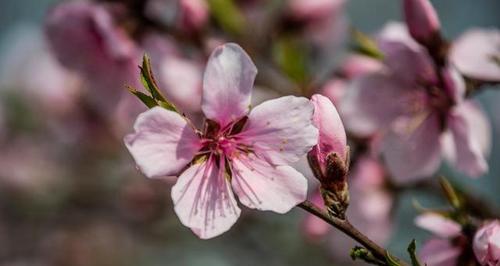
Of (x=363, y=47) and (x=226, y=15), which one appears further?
(x=226, y=15)

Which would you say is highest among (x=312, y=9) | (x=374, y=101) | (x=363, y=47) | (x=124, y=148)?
(x=363, y=47)

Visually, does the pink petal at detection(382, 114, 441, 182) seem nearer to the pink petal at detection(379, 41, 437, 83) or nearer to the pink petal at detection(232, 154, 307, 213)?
the pink petal at detection(379, 41, 437, 83)

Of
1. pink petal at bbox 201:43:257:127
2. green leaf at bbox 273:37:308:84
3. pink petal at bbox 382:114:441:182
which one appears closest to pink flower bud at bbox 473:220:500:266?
pink petal at bbox 201:43:257:127

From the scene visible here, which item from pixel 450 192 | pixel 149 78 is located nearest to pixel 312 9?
pixel 450 192

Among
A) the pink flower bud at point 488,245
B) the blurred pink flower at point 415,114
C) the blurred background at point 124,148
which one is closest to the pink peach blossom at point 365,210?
the blurred background at point 124,148

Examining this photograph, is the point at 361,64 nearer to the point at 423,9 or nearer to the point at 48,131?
the point at 423,9

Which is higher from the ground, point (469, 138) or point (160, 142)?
point (160, 142)

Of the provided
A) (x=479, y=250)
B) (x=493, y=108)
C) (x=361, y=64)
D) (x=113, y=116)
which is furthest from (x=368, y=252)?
(x=493, y=108)

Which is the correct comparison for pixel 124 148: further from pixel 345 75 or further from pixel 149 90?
pixel 149 90
